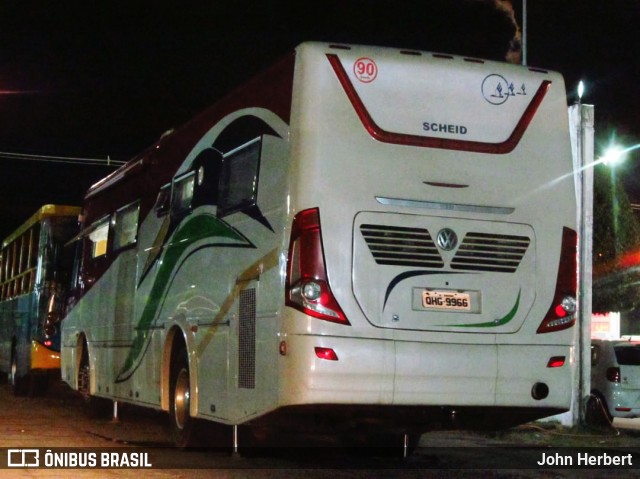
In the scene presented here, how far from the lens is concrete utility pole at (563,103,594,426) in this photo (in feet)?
47.6

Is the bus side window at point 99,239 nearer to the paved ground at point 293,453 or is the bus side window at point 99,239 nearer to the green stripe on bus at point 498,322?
the paved ground at point 293,453

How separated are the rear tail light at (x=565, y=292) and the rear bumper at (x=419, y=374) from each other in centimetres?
22

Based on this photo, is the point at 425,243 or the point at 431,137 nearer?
the point at 425,243

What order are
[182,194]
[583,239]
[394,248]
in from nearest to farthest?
[394,248], [182,194], [583,239]

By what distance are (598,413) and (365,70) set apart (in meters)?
9.95

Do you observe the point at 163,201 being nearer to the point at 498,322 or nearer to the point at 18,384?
the point at 498,322

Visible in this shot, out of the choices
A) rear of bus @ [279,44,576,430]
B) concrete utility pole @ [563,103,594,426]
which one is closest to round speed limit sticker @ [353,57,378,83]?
rear of bus @ [279,44,576,430]

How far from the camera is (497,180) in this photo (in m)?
9.27

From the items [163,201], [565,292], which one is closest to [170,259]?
[163,201]

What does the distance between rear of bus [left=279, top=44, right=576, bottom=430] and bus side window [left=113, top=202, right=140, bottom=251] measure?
546 centimetres

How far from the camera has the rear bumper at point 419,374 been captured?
8.41 meters

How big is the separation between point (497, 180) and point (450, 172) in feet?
1.53

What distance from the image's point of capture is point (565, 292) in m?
9.37

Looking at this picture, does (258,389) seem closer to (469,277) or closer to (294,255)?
(294,255)
